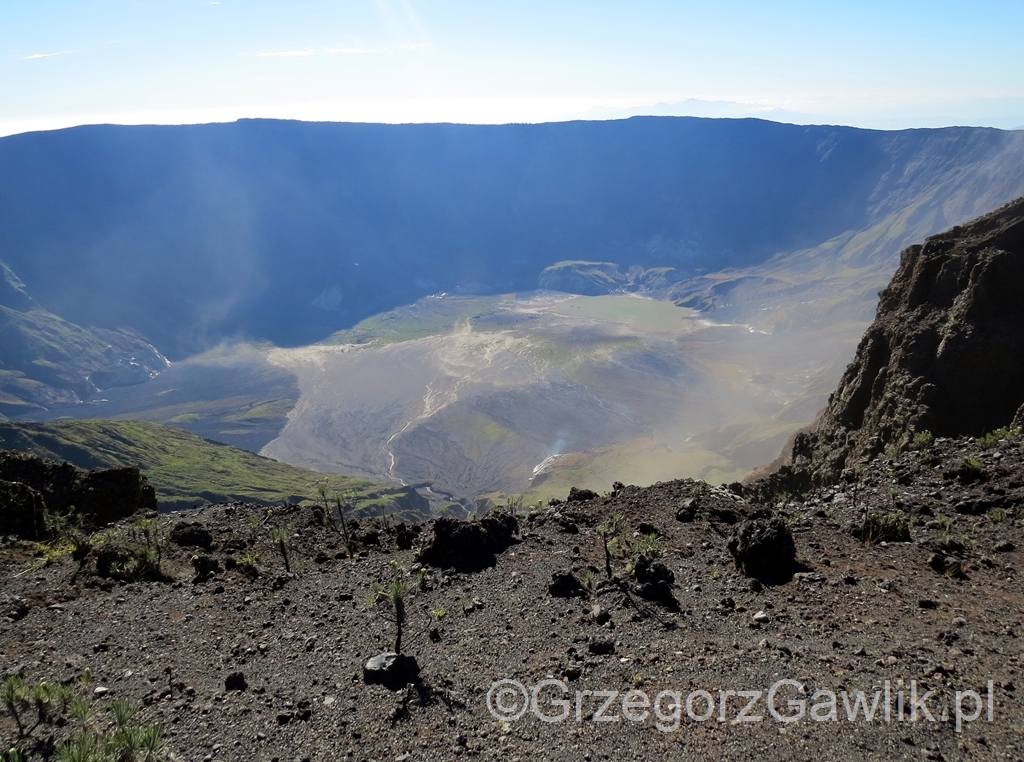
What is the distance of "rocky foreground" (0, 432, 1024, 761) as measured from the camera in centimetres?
789

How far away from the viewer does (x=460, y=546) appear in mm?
14773

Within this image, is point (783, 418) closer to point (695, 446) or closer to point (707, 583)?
point (695, 446)

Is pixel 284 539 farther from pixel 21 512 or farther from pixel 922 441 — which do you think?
pixel 922 441

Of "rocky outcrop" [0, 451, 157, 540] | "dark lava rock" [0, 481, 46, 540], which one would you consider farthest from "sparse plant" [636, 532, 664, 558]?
"dark lava rock" [0, 481, 46, 540]

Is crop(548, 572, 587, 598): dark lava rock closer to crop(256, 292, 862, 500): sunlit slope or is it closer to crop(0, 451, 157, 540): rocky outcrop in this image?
crop(0, 451, 157, 540): rocky outcrop

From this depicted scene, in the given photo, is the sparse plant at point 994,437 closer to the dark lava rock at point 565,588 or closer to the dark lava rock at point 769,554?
the dark lava rock at point 769,554

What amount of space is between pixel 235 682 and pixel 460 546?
597 centimetres

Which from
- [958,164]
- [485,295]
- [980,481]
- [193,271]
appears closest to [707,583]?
[980,481]

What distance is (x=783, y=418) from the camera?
72062 mm

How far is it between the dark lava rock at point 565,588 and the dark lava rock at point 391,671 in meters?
3.37

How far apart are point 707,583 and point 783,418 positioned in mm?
64898

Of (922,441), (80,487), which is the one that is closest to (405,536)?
(80,487)

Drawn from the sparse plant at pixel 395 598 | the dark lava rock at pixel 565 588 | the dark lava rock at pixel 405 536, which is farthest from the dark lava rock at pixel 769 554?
the dark lava rock at pixel 405 536

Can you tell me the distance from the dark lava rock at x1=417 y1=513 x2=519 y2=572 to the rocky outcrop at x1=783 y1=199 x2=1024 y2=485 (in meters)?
12.3
